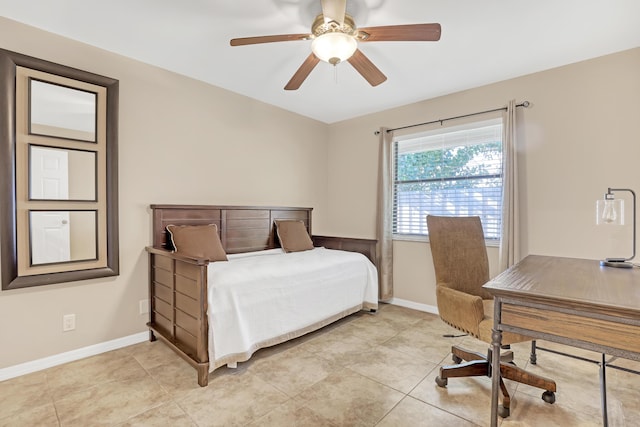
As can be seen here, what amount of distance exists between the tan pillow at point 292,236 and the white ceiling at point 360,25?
157cm


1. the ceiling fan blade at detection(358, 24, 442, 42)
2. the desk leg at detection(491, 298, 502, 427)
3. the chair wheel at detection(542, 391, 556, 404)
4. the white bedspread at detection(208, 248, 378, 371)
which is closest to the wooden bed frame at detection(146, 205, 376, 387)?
the white bedspread at detection(208, 248, 378, 371)

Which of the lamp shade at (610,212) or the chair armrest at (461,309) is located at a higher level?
the lamp shade at (610,212)

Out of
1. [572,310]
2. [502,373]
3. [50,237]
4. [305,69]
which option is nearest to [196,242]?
[50,237]

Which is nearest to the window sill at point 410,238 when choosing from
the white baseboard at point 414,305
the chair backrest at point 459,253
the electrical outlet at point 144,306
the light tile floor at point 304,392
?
the white baseboard at point 414,305

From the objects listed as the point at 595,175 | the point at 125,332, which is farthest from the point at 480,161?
the point at 125,332

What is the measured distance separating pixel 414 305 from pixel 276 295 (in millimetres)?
1956

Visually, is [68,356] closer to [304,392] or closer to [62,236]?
[62,236]

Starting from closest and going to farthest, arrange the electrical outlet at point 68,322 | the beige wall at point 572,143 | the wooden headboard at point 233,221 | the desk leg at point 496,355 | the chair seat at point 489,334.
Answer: the desk leg at point 496,355, the chair seat at point 489,334, the electrical outlet at point 68,322, the beige wall at point 572,143, the wooden headboard at point 233,221

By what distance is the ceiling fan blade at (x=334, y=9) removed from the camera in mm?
1670

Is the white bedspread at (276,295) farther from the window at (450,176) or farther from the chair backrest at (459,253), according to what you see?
the chair backrest at (459,253)

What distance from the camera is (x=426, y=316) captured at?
340 cm

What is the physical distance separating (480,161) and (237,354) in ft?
9.66

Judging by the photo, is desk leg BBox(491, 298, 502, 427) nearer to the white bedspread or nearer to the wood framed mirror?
the white bedspread

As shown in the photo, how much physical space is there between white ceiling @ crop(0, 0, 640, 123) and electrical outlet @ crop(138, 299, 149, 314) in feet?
6.98
